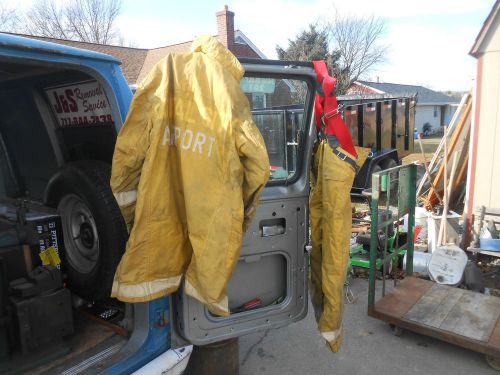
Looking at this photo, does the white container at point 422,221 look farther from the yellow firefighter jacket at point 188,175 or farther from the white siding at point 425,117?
the white siding at point 425,117

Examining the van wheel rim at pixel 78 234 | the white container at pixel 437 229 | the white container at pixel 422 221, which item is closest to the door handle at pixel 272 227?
the van wheel rim at pixel 78 234

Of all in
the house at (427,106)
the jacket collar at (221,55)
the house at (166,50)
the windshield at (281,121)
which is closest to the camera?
the jacket collar at (221,55)

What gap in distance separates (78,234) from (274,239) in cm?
136

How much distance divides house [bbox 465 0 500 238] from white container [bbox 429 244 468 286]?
117cm

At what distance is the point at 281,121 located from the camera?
2771mm

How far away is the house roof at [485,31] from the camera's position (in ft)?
17.6

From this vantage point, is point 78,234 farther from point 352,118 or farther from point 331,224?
point 352,118

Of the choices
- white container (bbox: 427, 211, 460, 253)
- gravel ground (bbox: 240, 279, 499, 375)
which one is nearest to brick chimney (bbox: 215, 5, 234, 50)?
white container (bbox: 427, 211, 460, 253)

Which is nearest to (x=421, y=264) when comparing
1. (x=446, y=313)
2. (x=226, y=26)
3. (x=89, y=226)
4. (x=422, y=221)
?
(x=446, y=313)

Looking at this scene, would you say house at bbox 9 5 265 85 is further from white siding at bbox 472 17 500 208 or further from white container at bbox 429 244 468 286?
white container at bbox 429 244 468 286

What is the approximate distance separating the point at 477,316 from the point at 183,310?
2910 mm

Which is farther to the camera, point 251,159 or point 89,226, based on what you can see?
point 89,226

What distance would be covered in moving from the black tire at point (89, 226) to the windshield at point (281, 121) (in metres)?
0.99

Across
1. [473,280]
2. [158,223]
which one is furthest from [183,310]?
[473,280]
